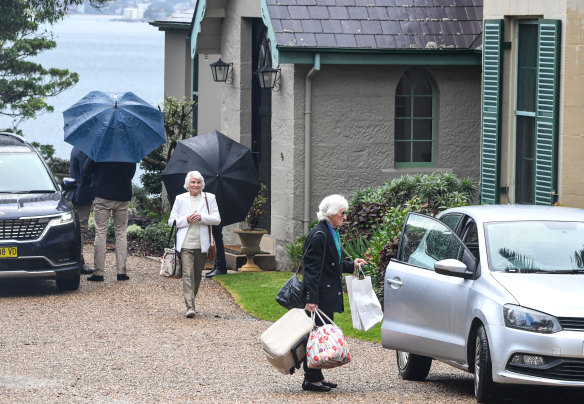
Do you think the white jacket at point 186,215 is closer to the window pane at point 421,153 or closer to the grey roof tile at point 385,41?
the grey roof tile at point 385,41

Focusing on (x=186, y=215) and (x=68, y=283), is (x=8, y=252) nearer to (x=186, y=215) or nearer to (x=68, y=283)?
(x=68, y=283)

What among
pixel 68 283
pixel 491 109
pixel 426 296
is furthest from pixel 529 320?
pixel 68 283

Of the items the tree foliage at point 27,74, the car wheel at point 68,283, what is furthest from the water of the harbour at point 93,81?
the car wheel at point 68,283

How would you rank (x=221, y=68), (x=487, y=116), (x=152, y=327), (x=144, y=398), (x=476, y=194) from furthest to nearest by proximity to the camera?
1. (x=221, y=68)
2. (x=476, y=194)
3. (x=487, y=116)
4. (x=152, y=327)
5. (x=144, y=398)

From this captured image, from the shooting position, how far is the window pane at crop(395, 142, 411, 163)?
18828mm

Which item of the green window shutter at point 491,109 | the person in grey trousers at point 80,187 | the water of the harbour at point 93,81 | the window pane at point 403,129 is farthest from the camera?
the water of the harbour at point 93,81

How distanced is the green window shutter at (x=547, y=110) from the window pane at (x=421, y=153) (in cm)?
442

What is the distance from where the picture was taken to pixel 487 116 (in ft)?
51.6

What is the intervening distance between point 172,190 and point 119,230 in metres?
0.90

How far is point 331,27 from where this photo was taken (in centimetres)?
1789

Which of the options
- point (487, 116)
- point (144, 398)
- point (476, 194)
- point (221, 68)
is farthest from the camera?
point (221, 68)

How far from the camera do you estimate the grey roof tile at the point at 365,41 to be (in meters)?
17.8

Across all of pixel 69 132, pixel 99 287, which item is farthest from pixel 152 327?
pixel 69 132

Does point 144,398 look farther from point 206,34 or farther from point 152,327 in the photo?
point 206,34
